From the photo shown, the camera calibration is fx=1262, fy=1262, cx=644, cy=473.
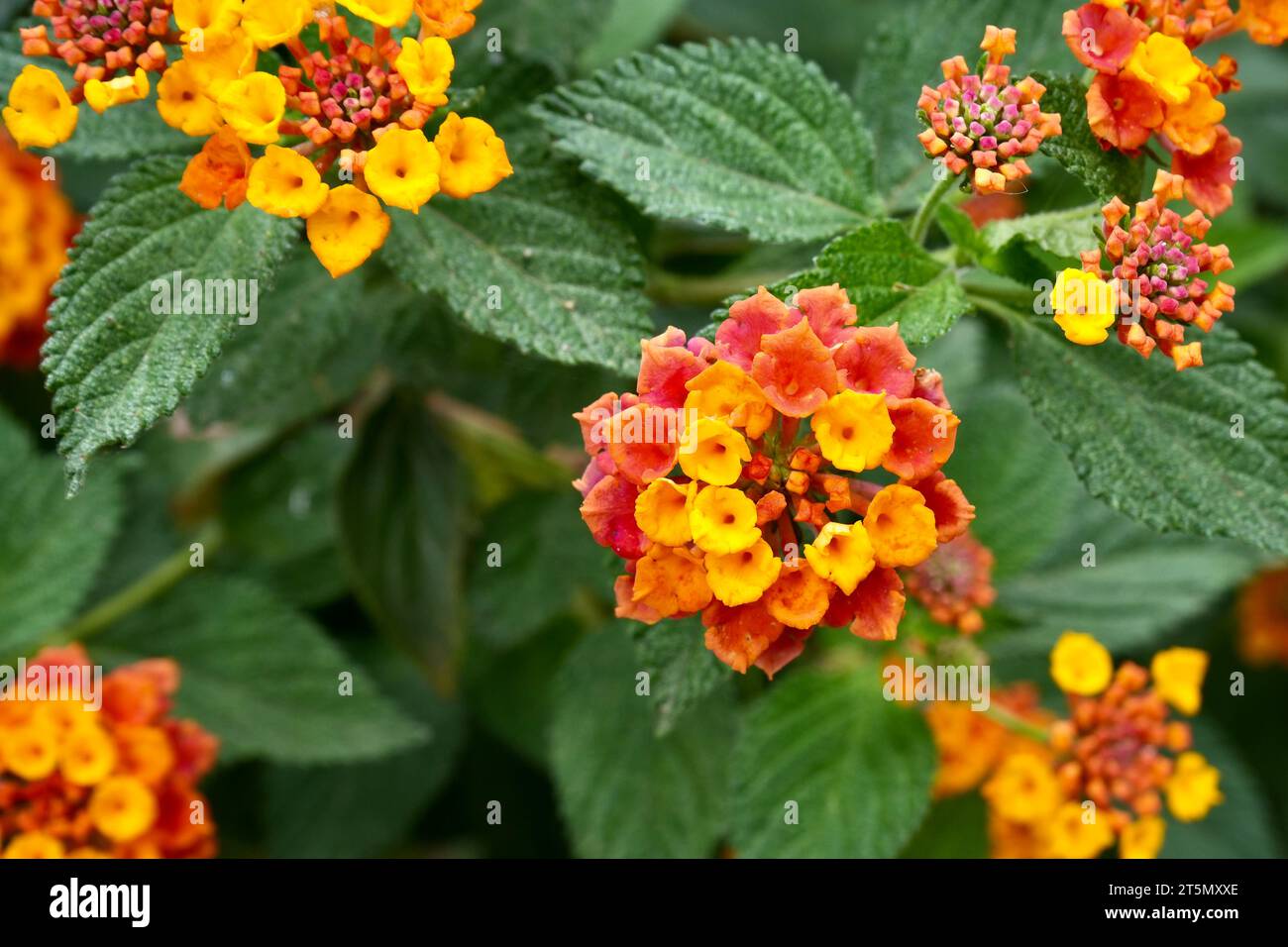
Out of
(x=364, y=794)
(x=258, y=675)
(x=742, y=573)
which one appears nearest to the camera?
(x=742, y=573)

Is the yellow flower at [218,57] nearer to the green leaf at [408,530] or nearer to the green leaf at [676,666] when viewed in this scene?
the green leaf at [676,666]

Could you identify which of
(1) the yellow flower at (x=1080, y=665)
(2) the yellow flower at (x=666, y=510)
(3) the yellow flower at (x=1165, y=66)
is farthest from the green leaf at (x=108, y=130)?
(1) the yellow flower at (x=1080, y=665)

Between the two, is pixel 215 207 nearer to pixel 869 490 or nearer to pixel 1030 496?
pixel 869 490

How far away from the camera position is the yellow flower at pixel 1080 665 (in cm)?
137

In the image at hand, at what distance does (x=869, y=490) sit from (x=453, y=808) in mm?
1375

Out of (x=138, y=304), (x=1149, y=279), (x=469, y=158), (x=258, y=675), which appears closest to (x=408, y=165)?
(x=469, y=158)

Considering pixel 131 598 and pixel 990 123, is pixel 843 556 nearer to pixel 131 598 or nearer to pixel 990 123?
pixel 990 123

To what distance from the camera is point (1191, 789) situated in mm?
1399

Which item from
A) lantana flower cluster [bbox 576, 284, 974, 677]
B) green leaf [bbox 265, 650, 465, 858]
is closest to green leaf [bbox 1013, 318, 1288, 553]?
lantana flower cluster [bbox 576, 284, 974, 677]

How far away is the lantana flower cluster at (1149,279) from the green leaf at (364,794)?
4.15 ft

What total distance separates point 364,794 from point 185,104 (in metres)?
1.22

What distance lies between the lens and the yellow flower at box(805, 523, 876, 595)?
94cm

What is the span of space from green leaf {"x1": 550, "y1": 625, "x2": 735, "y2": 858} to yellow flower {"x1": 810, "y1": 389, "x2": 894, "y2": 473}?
0.73 m

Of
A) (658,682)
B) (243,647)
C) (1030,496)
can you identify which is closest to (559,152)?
(658,682)
